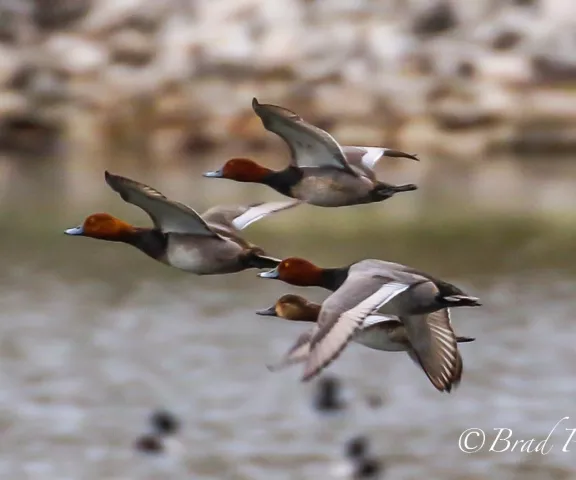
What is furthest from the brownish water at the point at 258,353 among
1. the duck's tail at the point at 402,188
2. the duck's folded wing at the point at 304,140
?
the duck's tail at the point at 402,188

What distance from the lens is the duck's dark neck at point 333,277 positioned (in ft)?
14.5

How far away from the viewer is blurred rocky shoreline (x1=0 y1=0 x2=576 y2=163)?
33.2 m

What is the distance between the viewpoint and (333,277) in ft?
14.7

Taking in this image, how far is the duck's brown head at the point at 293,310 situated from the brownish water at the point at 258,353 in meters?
8.47

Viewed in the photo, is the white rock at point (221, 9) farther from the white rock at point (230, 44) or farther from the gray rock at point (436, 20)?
the gray rock at point (436, 20)

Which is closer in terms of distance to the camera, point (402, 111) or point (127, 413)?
point (127, 413)

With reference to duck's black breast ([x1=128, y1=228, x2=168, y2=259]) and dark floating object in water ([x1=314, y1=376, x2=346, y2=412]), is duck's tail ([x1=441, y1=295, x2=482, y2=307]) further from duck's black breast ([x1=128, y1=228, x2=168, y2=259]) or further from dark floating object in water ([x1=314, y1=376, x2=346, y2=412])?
dark floating object in water ([x1=314, y1=376, x2=346, y2=412])

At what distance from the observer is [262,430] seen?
46.3 ft

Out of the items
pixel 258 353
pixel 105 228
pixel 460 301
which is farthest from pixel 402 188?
pixel 258 353

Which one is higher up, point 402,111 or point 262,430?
point 262,430

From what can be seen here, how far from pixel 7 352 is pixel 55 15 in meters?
22.2

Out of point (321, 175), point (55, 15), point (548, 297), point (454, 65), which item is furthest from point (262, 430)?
point (55, 15)

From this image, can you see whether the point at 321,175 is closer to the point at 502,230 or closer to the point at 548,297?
the point at 548,297

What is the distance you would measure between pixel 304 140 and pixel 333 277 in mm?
457
